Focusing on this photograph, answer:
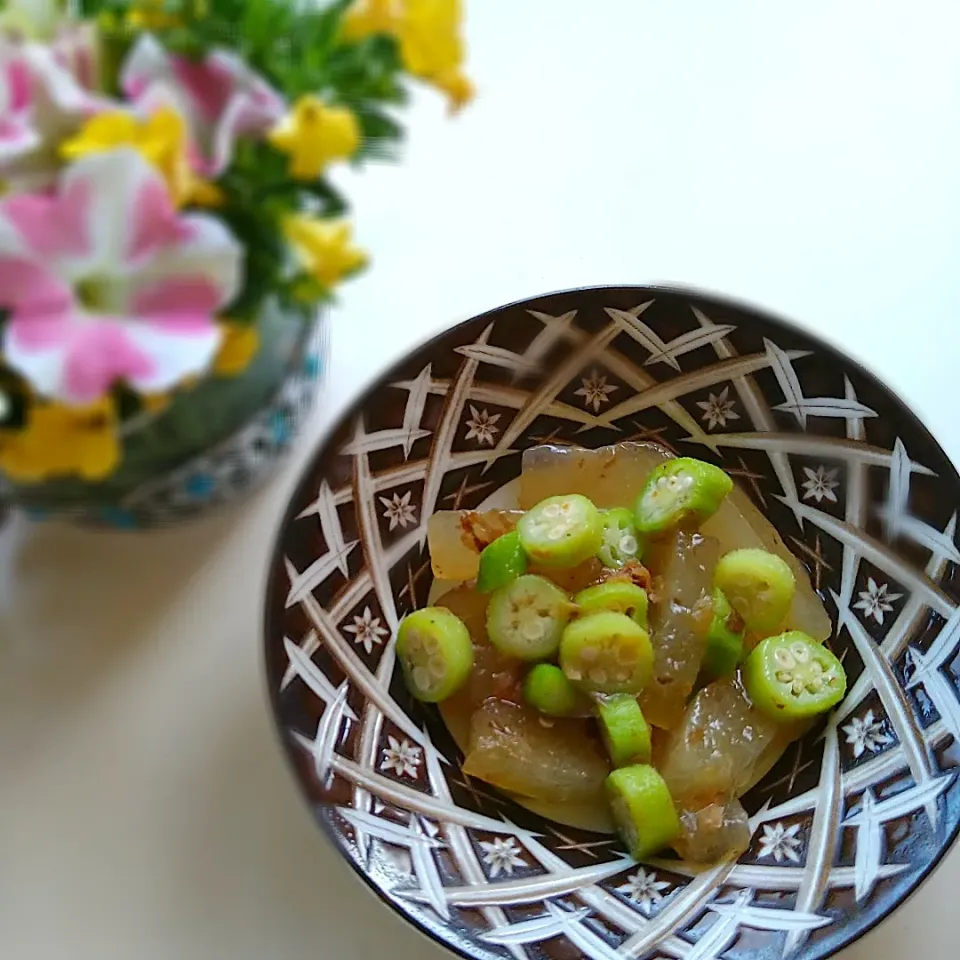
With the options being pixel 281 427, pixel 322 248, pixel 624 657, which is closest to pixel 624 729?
pixel 624 657

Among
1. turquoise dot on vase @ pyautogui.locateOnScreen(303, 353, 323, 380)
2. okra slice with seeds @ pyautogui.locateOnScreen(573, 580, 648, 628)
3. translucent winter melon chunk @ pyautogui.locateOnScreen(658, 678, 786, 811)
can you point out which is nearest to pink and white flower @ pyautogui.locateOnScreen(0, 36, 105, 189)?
turquoise dot on vase @ pyautogui.locateOnScreen(303, 353, 323, 380)

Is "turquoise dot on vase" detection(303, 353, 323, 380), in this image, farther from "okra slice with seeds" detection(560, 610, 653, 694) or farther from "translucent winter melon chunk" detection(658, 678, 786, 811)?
"translucent winter melon chunk" detection(658, 678, 786, 811)

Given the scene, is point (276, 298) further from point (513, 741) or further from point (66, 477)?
point (513, 741)

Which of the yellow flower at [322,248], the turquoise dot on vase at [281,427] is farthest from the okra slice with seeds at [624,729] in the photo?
the yellow flower at [322,248]

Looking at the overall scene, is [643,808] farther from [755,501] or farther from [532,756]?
[755,501]

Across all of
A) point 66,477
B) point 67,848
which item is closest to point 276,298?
point 66,477
